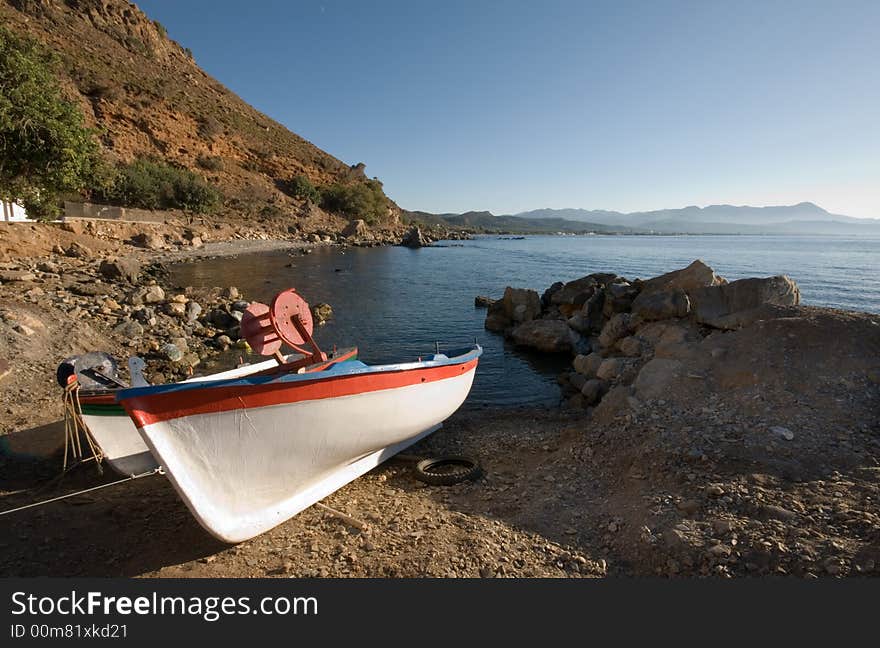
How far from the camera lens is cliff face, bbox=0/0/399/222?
58531 mm

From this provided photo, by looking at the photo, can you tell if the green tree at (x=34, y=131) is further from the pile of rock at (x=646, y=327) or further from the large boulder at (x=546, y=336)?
the pile of rock at (x=646, y=327)

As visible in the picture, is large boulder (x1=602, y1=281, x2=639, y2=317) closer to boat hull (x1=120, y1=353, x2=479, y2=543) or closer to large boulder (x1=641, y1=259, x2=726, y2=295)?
large boulder (x1=641, y1=259, x2=726, y2=295)

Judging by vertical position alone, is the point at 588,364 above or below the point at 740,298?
below

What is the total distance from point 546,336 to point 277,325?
1093cm

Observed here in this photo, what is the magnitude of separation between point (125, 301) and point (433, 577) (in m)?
15.3

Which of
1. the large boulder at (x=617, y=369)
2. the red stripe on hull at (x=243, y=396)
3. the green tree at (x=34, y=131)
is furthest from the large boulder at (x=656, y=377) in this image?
the green tree at (x=34, y=131)

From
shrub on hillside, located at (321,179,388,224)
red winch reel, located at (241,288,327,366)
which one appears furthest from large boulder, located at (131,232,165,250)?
shrub on hillside, located at (321,179,388,224)

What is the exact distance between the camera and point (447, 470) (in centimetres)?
708

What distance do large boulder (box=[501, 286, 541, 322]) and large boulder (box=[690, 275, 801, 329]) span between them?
25.0 ft

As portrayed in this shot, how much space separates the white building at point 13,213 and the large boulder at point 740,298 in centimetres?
3065

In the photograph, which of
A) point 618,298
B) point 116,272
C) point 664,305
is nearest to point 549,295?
point 618,298

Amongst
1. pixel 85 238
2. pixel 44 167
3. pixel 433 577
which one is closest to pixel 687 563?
pixel 433 577

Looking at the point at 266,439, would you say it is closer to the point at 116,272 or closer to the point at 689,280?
the point at 689,280

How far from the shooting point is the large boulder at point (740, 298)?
10719 millimetres
